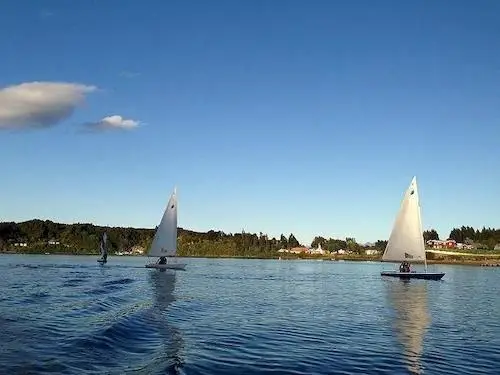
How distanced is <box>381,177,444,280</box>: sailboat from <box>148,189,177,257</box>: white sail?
35.6 metres

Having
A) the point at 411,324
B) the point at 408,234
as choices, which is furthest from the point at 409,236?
the point at 411,324

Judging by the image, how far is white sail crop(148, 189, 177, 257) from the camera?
328ft

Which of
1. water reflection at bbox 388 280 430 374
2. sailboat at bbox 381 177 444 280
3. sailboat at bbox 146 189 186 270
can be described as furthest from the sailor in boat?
sailboat at bbox 146 189 186 270

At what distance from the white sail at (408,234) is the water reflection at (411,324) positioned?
95.2 ft

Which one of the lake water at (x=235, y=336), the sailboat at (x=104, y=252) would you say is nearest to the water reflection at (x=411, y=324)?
the lake water at (x=235, y=336)

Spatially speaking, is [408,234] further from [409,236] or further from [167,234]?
[167,234]

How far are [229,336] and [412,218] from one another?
218 ft

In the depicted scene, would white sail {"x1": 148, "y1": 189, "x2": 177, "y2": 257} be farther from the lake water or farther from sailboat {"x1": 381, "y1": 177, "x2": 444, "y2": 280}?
the lake water

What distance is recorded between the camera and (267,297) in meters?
54.5

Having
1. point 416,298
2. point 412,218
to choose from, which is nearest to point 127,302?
point 416,298

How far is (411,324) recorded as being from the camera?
3641 centimetres

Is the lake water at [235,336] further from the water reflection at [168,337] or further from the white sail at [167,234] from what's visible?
the white sail at [167,234]

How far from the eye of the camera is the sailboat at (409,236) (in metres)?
89.6

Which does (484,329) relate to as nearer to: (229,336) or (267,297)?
(229,336)
